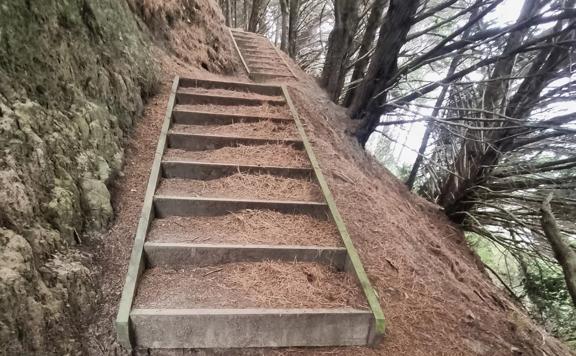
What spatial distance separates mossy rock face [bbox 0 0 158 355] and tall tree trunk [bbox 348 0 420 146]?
11.9ft

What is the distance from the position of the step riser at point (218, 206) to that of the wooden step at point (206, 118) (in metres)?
1.92

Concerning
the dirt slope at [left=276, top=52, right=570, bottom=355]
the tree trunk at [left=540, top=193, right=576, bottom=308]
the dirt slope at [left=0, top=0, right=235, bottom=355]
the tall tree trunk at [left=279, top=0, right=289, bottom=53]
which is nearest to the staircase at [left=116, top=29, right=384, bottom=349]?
the dirt slope at [left=276, top=52, right=570, bottom=355]

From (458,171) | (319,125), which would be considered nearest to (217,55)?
(319,125)

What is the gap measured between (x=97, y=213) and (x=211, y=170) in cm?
136

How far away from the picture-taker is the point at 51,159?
8.87 ft

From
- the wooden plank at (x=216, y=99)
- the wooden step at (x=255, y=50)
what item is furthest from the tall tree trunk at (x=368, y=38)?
the wooden step at (x=255, y=50)

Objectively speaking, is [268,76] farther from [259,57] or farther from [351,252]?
[351,252]

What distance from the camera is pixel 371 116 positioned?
19.3 ft

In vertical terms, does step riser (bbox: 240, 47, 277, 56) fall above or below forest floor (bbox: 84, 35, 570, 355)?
above

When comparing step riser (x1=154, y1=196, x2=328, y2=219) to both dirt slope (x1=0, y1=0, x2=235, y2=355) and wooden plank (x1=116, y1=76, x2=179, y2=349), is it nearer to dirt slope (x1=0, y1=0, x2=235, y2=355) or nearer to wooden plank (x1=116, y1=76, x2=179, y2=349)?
wooden plank (x1=116, y1=76, x2=179, y2=349)

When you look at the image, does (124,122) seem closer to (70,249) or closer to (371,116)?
(70,249)

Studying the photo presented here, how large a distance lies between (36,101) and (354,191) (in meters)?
3.45

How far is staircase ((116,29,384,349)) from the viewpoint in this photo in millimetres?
2518

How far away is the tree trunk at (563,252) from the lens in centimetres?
205
